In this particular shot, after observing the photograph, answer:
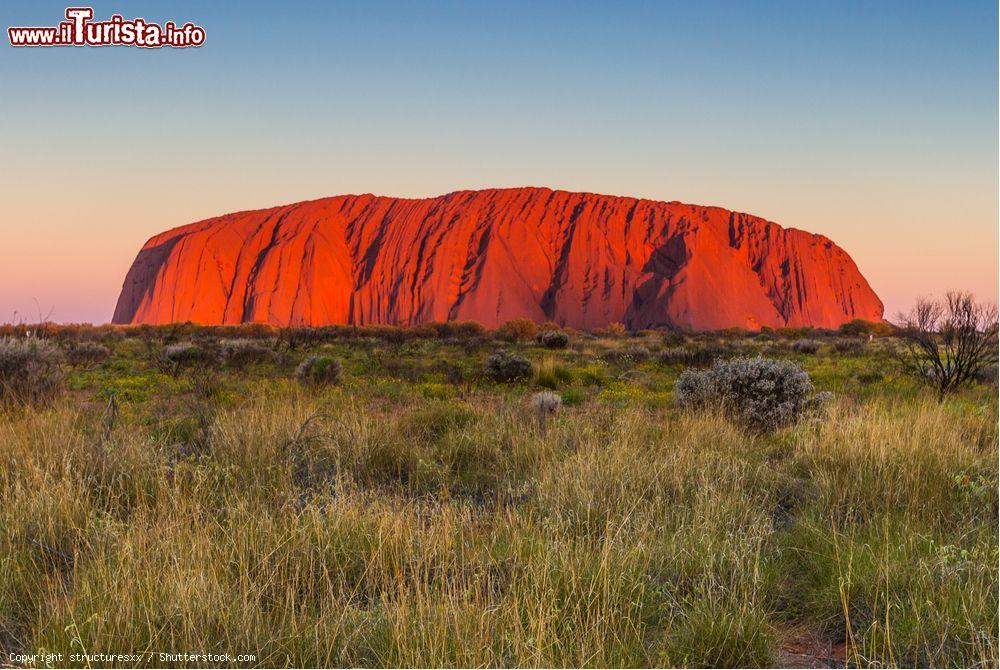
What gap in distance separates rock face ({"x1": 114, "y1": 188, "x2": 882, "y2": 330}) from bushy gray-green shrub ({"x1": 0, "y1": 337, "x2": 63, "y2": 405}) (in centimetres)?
6297

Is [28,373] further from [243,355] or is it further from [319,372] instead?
[243,355]

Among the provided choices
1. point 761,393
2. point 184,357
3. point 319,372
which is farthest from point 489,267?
point 761,393

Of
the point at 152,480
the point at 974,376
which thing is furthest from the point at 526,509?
the point at 974,376

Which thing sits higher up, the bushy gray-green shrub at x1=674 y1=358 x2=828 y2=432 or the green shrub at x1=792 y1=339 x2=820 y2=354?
the bushy gray-green shrub at x1=674 y1=358 x2=828 y2=432

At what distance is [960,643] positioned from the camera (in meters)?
2.68

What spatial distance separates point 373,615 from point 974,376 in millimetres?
15244

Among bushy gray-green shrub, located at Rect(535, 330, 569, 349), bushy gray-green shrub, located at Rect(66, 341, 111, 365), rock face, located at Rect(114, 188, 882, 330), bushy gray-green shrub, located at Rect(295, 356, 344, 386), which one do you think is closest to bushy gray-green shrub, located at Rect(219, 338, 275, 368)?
bushy gray-green shrub, located at Rect(66, 341, 111, 365)

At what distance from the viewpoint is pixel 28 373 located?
9016 mm

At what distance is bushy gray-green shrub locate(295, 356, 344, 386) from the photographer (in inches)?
543

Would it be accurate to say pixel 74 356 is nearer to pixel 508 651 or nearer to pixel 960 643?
pixel 508 651

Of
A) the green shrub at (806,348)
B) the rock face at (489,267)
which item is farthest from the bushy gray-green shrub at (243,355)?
the rock face at (489,267)

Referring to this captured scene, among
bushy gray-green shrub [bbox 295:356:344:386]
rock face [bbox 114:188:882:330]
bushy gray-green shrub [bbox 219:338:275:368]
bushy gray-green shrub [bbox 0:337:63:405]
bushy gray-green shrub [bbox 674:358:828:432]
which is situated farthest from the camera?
rock face [bbox 114:188:882:330]

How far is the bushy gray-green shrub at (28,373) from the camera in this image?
8508 mm

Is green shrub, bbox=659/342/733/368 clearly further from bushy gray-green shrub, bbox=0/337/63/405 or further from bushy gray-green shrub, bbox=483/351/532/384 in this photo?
bushy gray-green shrub, bbox=0/337/63/405
